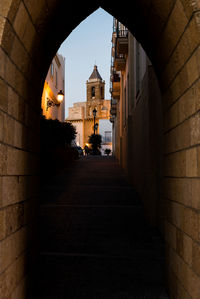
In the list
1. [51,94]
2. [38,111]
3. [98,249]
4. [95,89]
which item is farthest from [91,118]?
[38,111]

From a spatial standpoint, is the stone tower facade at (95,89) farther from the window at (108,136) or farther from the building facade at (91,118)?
the window at (108,136)

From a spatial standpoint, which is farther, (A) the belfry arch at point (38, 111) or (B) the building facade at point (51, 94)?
(B) the building facade at point (51, 94)

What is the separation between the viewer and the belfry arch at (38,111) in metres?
2.65

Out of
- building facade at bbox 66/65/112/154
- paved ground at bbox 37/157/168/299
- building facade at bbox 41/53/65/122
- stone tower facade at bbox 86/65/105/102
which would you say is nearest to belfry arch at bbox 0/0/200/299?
paved ground at bbox 37/157/168/299

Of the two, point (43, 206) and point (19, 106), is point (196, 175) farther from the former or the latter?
point (43, 206)

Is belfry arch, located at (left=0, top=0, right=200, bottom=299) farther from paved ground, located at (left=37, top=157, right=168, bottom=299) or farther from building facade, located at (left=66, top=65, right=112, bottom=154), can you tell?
building facade, located at (left=66, top=65, right=112, bottom=154)

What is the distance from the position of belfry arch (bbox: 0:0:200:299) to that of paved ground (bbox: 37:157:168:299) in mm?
560

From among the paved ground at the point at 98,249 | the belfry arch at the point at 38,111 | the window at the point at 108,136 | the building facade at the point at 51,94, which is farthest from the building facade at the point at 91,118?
the belfry arch at the point at 38,111

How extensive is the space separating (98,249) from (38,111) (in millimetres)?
2691

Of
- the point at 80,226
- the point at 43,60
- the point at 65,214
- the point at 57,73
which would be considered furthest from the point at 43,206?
the point at 57,73

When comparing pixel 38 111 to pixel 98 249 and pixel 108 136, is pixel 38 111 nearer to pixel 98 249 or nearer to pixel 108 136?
pixel 98 249

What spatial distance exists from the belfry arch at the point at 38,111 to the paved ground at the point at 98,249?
0.56m

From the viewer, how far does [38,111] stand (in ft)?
13.9

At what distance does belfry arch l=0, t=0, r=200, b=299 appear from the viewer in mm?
2648
